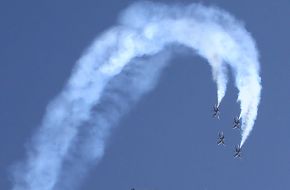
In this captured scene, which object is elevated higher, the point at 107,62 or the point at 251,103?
the point at 107,62

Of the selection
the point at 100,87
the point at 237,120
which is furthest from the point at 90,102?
the point at 237,120

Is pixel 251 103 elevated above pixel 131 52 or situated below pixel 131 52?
below

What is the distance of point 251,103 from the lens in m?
167

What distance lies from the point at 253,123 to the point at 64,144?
1964 cm

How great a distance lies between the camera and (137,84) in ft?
568

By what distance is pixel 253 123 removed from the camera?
16988 centimetres

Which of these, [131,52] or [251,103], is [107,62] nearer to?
[131,52]

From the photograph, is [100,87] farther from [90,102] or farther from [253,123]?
[253,123]

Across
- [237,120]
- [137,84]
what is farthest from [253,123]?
[137,84]

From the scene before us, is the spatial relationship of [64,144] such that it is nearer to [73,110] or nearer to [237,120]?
[73,110]

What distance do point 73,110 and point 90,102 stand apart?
1977mm

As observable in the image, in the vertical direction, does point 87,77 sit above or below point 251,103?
above

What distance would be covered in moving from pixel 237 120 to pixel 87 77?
1591 cm

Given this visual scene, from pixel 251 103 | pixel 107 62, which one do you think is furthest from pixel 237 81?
pixel 107 62
